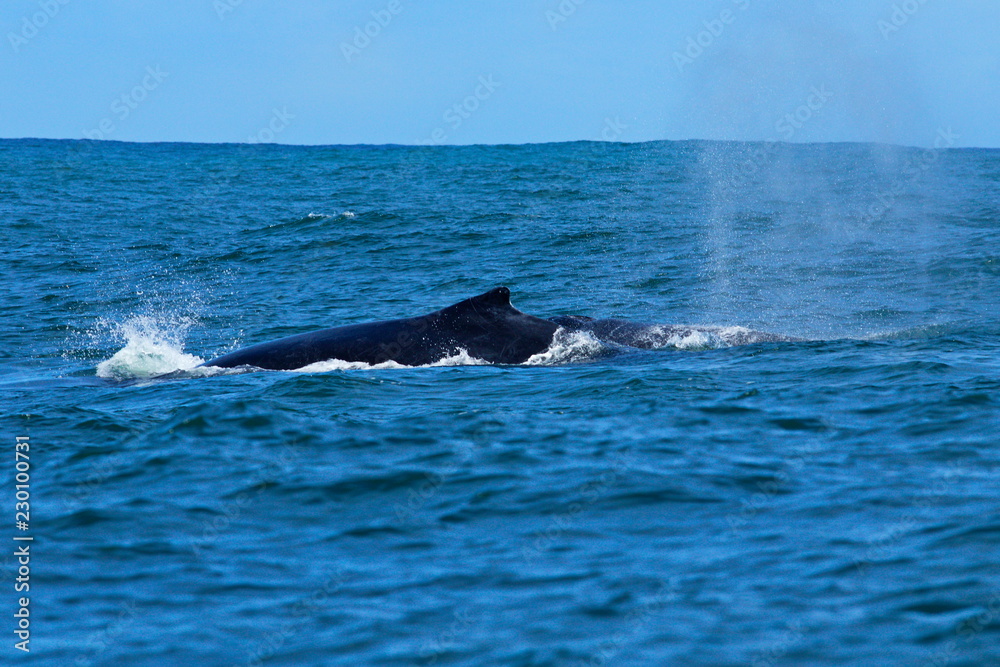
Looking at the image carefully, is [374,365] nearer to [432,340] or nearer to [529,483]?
[432,340]

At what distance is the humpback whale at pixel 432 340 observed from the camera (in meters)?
14.9

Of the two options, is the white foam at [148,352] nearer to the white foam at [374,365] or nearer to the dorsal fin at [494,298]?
the white foam at [374,365]

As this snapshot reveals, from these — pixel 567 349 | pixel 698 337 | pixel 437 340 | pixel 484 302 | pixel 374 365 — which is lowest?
pixel 698 337

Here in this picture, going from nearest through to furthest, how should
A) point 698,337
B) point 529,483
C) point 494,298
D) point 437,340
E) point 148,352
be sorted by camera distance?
point 529,483
point 494,298
point 437,340
point 698,337
point 148,352

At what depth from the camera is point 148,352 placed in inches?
693

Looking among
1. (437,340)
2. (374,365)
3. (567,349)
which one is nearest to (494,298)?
(437,340)

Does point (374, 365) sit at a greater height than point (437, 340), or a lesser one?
lesser

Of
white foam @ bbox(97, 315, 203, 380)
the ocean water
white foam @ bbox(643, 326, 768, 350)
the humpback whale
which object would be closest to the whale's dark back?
the humpback whale

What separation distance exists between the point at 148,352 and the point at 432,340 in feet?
17.2

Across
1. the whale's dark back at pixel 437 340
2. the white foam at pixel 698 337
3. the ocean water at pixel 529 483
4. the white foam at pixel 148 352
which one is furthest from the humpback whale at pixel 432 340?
the white foam at pixel 148 352

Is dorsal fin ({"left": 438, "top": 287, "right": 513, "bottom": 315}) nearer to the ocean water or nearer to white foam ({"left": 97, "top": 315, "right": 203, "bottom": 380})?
the ocean water

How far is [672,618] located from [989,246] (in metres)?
22.8

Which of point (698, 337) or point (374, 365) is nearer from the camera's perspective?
point (374, 365)

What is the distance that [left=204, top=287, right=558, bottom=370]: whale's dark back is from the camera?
14.9m
